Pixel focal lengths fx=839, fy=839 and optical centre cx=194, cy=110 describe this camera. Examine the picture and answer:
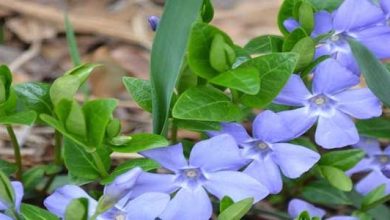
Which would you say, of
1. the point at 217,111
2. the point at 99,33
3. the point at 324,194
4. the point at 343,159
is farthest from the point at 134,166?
the point at 99,33

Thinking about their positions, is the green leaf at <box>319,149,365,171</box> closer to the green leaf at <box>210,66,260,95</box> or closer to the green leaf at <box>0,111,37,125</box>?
the green leaf at <box>210,66,260,95</box>

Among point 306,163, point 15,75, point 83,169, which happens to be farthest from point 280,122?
point 15,75

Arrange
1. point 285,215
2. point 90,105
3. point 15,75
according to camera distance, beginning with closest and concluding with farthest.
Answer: point 90,105 < point 285,215 < point 15,75

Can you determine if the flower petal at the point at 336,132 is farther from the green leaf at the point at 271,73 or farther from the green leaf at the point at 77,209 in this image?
the green leaf at the point at 77,209

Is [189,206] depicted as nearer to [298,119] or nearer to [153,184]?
[153,184]

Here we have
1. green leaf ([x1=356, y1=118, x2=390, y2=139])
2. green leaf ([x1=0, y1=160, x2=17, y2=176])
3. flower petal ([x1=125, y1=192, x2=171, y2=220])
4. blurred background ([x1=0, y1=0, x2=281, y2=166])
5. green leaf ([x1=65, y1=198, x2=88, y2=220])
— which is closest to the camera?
green leaf ([x1=65, y1=198, x2=88, y2=220])

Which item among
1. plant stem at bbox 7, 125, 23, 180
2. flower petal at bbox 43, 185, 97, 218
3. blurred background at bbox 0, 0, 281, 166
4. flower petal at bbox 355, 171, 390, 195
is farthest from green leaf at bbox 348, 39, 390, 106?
blurred background at bbox 0, 0, 281, 166

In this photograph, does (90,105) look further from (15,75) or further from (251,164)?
(15,75)
